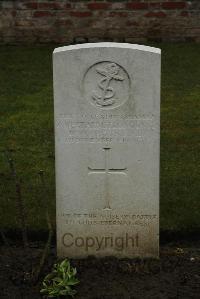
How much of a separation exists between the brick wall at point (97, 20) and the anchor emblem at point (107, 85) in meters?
8.23

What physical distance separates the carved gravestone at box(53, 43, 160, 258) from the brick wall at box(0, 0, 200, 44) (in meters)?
8.22

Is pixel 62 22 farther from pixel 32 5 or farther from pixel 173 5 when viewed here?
pixel 173 5

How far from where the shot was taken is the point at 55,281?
4.75m

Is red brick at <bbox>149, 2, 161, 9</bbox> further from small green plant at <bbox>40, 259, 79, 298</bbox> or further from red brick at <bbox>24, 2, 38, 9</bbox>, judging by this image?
small green plant at <bbox>40, 259, 79, 298</bbox>

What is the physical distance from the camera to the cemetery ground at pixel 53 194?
4.86 m

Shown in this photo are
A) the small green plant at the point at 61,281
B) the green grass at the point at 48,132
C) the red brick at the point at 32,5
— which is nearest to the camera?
the small green plant at the point at 61,281

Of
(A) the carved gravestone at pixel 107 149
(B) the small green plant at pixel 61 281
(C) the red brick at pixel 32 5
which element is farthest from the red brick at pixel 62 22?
(B) the small green plant at pixel 61 281

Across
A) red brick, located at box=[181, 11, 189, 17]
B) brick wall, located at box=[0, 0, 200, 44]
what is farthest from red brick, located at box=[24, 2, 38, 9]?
red brick, located at box=[181, 11, 189, 17]

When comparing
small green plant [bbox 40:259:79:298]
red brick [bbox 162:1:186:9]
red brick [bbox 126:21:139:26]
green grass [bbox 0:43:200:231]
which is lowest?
small green plant [bbox 40:259:79:298]

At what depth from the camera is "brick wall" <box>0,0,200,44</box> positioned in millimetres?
12867

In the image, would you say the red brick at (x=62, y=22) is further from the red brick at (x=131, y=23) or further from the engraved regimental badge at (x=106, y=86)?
the engraved regimental badge at (x=106, y=86)

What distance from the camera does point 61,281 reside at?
4.72 metres

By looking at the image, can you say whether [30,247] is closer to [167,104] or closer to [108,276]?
[108,276]

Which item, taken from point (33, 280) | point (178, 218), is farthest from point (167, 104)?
point (33, 280)
